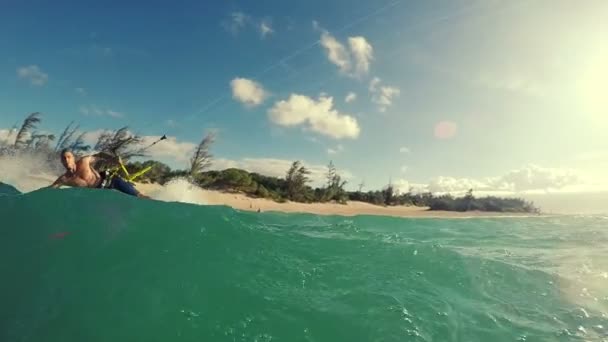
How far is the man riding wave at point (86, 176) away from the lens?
322 inches

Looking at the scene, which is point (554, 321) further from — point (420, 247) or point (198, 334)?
point (198, 334)

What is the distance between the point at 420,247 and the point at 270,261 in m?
3.28

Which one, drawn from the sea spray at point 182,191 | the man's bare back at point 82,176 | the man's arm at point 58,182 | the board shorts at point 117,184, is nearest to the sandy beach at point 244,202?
the sea spray at point 182,191

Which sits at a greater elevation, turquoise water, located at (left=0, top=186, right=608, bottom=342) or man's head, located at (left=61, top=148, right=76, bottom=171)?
man's head, located at (left=61, top=148, right=76, bottom=171)

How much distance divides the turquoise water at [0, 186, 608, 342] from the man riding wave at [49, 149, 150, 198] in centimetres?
51

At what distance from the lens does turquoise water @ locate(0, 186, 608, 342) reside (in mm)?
4242

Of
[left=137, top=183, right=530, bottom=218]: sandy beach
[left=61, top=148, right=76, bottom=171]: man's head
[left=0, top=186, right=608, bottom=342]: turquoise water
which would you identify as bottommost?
[left=0, top=186, right=608, bottom=342]: turquoise water

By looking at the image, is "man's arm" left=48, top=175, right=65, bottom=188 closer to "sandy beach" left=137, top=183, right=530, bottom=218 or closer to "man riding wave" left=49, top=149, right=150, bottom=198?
"man riding wave" left=49, top=149, right=150, bottom=198

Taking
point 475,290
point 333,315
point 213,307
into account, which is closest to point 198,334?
point 213,307

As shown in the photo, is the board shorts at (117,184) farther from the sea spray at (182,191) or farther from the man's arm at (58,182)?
the sea spray at (182,191)

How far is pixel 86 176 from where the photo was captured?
339 inches

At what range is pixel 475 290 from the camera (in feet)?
19.1

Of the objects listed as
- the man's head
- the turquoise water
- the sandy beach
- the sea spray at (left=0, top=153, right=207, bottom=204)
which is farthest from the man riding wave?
the sandy beach

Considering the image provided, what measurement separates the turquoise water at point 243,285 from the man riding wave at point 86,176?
510 millimetres
